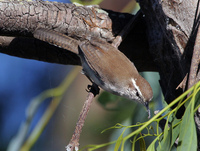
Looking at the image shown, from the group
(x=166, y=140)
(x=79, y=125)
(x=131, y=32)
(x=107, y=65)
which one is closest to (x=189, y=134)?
(x=166, y=140)

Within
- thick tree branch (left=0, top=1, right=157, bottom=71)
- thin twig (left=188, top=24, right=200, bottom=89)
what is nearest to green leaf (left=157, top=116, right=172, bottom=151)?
thin twig (left=188, top=24, right=200, bottom=89)

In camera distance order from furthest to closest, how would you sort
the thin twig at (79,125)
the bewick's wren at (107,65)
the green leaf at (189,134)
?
the bewick's wren at (107,65), the thin twig at (79,125), the green leaf at (189,134)

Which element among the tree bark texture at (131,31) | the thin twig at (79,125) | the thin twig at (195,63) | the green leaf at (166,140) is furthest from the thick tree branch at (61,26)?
the green leaf at (166,140)

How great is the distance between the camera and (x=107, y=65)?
151 centimetres

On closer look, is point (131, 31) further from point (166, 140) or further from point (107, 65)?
point (166, 140)

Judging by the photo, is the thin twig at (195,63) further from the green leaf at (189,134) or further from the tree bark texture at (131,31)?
the green leaf at (189,134)

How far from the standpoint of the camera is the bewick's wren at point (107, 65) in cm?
146

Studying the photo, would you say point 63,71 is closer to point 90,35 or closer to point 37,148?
point 37,148

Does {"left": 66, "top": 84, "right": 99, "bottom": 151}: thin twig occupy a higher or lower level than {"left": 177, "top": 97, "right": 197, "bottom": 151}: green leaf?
lower

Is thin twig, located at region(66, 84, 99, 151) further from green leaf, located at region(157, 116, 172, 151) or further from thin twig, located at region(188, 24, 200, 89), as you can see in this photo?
thin twig, located at region(188, 24, 200, 89)

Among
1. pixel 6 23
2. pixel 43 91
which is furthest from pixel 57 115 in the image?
pixel 6 23

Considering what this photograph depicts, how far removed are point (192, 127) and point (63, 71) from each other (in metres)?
1.58

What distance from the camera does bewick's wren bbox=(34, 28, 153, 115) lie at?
1463 mm

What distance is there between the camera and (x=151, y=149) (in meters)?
0.96
